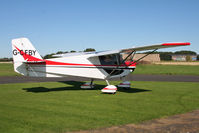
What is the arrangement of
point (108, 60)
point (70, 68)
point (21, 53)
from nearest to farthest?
point (21, 53) → point (70, 68) → point (108, 60)

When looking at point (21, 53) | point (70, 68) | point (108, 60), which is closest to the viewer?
point (21, 53)

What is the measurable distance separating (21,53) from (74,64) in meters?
2.97

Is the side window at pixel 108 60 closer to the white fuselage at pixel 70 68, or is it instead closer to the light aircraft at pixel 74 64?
the light aircraft at pixel 74 64

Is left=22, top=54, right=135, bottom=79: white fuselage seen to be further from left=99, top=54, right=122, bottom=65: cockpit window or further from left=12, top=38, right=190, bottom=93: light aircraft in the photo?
left=99, top=54, right=122, bottom=65: cockpit window

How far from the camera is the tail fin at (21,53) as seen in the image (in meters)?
11.0

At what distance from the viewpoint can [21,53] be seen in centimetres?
1100

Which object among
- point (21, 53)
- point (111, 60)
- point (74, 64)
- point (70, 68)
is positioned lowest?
point (70, 68)

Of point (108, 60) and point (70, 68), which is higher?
point (108, 60)

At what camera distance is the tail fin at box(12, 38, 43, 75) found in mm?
10984

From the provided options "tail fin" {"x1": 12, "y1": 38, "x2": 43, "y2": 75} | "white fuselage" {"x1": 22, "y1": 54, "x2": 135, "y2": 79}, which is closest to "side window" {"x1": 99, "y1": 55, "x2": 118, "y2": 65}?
"white fuselage" {"x1": 22, "y1": 54, "x2": 135, "y2": 79}

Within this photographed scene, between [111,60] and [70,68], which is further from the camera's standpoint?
[111,60]

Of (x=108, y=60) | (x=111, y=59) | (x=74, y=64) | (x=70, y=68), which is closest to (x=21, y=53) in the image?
(x=70, y=68)

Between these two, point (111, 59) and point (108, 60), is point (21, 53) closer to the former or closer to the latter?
point (108, 60)

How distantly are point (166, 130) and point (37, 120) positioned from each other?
355cm
